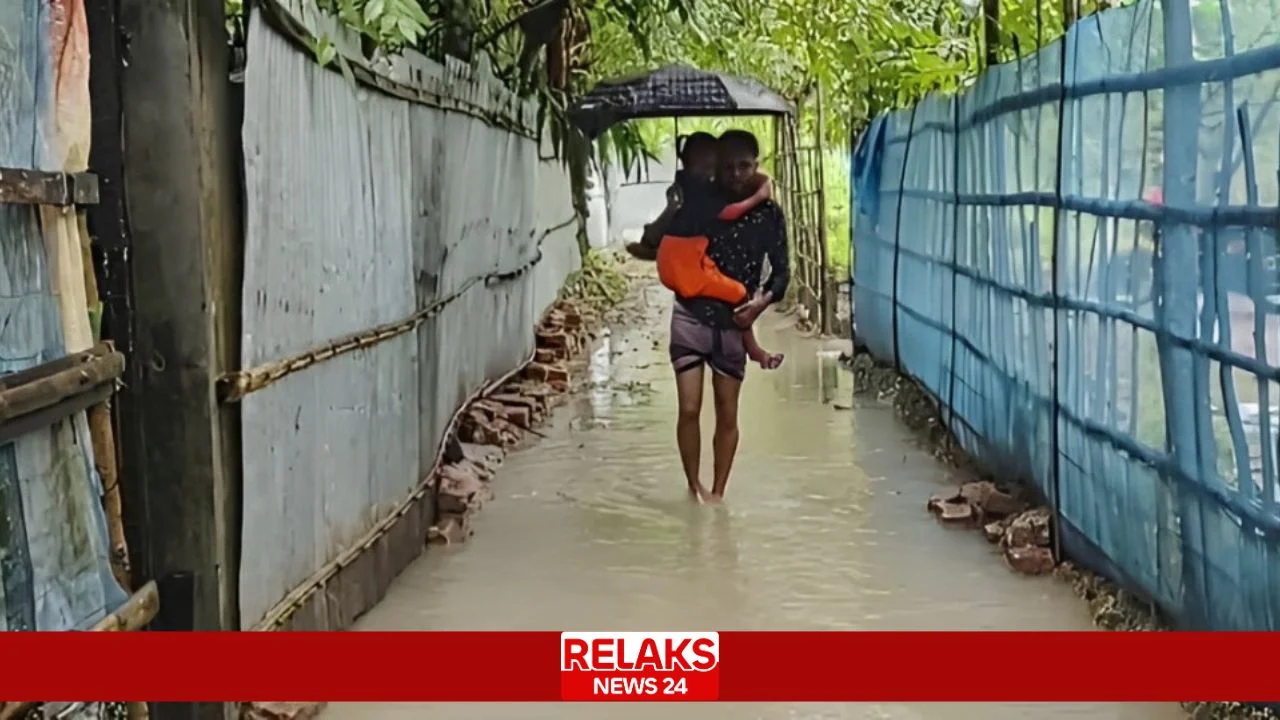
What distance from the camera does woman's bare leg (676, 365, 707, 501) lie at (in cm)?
690

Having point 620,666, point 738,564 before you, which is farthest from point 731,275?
point 620,666

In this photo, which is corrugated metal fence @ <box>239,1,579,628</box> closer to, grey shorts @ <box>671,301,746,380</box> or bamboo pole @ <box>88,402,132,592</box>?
bamboo pole @ <box>88,402,132,592</box>

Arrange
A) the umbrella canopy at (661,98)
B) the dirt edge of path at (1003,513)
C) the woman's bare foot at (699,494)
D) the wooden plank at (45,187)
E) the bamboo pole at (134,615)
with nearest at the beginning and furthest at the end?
1. the wooden plank at (45,187)
2. the bamboo pole at (134,615)
3. the dirt edge of path at (1003,513)
4. the woman's bare foot at (699,494)
5. the umbrella canopy at (661,98)

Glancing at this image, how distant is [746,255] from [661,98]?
671cm

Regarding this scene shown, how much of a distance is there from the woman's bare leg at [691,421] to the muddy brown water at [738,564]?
121 millimetres

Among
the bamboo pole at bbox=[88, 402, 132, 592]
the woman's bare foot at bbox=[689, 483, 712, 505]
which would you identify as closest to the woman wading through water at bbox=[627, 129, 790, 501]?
the woman's bare foot at bbox=[689, 483, 712, 505]

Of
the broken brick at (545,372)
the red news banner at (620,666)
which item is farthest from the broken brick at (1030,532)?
the broken brick at (545,372)

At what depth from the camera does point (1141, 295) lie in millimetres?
4668

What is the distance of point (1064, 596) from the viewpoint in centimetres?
535

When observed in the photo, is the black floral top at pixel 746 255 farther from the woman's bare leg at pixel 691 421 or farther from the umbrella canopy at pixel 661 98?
the umbrella canopy at pixel 661 98

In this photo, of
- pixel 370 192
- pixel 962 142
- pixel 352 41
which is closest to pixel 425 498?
pixel 370 192

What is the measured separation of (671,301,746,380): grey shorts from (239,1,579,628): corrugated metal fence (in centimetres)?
104

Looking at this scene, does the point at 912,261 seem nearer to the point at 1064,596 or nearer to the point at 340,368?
the point at 1064,596

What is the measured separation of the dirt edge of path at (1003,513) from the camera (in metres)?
4.61
